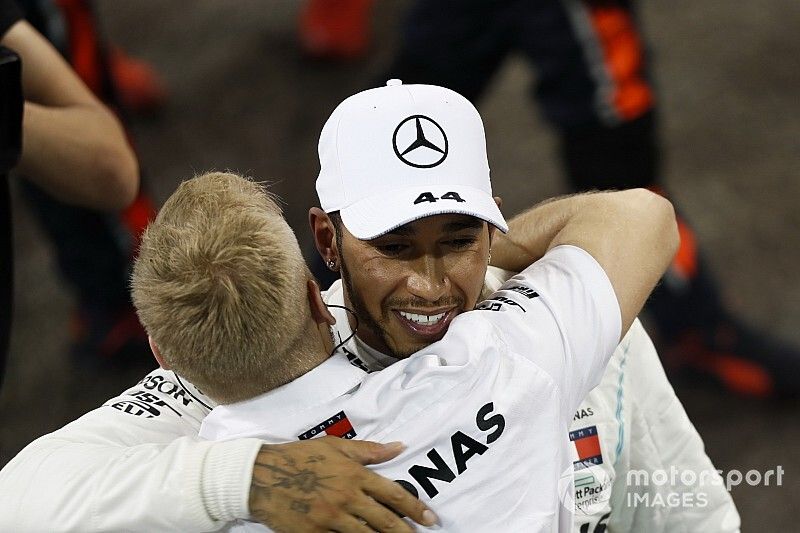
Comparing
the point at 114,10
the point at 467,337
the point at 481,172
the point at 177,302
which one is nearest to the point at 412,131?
the point at 481,172

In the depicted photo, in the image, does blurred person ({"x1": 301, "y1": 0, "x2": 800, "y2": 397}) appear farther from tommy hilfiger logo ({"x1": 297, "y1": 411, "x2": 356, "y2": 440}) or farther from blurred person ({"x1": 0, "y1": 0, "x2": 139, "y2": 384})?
tommy hilfiger logo ({"x1": 297, "y1": 411, "x2": 356, "y2": 440})

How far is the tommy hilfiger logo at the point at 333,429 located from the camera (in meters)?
1.22

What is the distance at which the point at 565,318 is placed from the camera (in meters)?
1.32

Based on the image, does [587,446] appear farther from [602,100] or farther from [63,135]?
[602,100]

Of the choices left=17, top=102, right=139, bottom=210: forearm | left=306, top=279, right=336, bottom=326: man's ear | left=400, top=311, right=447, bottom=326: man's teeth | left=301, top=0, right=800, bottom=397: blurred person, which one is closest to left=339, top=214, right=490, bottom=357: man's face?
left=400, top=311, right=447, bottom=326: man's teeth

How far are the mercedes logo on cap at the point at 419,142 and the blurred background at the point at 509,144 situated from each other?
5.12 ft

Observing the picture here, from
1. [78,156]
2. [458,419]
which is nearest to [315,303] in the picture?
[458,419]

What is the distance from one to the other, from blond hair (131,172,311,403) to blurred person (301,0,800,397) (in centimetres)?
142

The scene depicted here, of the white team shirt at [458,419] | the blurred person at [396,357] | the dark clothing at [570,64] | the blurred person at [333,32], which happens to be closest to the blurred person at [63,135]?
the blurred person at [396,357]

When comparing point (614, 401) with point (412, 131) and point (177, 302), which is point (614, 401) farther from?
point (177, 302)

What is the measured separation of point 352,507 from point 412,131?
45 centimetres

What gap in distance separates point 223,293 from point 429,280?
0.28m

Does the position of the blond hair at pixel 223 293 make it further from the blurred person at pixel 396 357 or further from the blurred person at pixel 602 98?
the blurred person at pixel 602 98

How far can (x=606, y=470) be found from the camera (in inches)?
59.9
